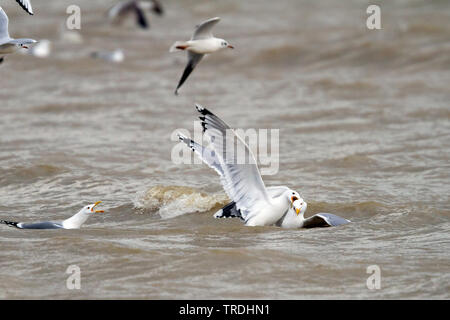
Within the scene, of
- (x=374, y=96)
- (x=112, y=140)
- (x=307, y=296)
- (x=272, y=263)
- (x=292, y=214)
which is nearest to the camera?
(x=307, y=296)

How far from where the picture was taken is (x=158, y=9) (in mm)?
17125

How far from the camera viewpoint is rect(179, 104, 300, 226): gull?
6.82 metres

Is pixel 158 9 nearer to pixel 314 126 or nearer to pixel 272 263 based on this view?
pixel 314 126

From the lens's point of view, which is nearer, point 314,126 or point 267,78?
point 314,126

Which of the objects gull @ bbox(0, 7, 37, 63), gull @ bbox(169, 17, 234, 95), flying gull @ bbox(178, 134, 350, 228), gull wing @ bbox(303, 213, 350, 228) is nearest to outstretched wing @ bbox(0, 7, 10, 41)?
gull @ bbox(0, 7, 37, 63)

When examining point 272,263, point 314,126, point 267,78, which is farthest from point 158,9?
point 272,263

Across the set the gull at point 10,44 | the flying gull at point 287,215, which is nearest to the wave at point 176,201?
the flying gull at point 287,215

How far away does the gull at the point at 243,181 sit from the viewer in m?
6.82

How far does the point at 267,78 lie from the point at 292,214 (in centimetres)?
805

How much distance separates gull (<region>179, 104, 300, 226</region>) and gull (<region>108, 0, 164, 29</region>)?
10.4 metres

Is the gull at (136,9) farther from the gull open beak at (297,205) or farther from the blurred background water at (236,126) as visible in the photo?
the gull open beak at (297,205)

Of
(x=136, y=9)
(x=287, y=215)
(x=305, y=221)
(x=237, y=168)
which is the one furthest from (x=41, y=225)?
(x=136, y=9)

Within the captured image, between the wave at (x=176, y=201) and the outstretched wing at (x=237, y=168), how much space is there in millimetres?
894

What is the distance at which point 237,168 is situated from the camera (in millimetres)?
6953
